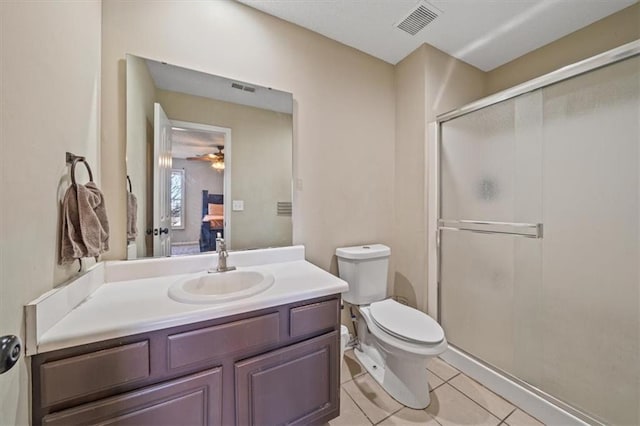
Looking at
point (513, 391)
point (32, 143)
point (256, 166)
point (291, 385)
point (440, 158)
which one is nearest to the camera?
point (32, 143)

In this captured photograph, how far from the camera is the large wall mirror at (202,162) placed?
131 cm

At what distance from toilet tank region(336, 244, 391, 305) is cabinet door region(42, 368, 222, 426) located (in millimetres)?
1053

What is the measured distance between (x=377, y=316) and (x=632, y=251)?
4.25 ft

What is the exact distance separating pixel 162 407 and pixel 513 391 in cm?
188

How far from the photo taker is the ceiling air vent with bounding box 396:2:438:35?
1.57 m

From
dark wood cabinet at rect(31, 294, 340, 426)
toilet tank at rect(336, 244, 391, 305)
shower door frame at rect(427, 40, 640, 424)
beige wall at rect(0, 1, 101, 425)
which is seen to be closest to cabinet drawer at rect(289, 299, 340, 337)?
dark wood cabinet at rect(31, 294, 340, 426)

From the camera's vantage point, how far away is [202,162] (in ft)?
4.78

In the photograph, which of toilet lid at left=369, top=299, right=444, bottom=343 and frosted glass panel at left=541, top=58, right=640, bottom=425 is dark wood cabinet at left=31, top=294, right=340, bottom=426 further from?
frosted glass panel at left=541, top=58, right=640, bottom=425

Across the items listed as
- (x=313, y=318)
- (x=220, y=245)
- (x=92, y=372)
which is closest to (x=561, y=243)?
(x=313, y=318)

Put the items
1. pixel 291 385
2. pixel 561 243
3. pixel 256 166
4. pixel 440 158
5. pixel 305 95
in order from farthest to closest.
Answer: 1. pixel 440 158
2. pixel 305 95
3. pixel 256 166
4. pixel 561 243
5. pixel 291 385

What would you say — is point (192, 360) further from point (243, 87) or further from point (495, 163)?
point (495, 163)

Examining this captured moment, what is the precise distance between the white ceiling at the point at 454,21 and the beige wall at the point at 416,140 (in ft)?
0.46

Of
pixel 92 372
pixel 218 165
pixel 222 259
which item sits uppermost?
pixel 218 165

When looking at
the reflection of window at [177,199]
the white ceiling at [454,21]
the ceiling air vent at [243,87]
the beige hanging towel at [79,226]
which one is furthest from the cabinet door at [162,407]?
the white ceiling at [454,21]
